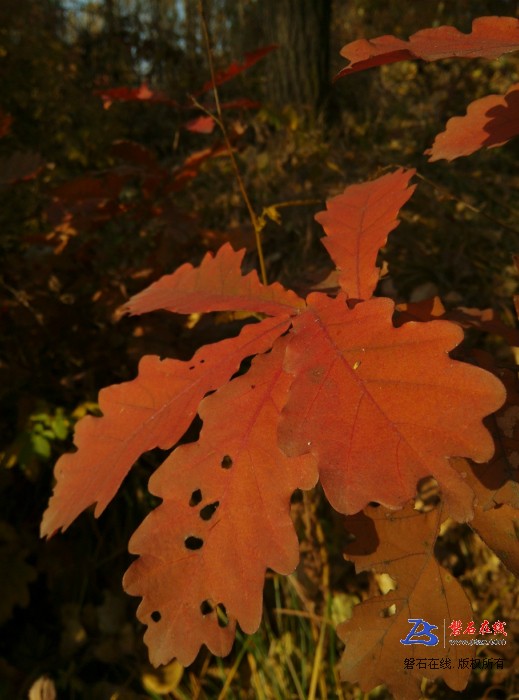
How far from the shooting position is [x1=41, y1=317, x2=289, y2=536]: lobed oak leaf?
0.68 meters

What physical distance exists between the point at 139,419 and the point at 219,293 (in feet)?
0.70

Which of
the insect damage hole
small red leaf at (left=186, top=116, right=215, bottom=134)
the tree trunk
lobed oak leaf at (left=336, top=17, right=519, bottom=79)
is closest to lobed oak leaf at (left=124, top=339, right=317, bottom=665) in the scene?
the insect damage hole

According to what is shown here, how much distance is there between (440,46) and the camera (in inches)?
25.8

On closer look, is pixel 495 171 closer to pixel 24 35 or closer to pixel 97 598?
pixel 24 35

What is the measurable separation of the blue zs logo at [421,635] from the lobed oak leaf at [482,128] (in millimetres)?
572

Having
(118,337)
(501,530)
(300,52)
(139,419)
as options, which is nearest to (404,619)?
(501,530)

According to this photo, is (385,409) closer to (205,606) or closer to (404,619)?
(404,619)

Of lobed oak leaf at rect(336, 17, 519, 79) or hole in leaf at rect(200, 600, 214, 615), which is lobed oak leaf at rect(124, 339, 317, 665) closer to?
hole in leaf at rect(200, 600, 214, 615)

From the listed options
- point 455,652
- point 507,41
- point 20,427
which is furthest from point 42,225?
point 455,652

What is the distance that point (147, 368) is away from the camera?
2.50 feet

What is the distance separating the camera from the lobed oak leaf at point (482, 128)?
2.40 ft

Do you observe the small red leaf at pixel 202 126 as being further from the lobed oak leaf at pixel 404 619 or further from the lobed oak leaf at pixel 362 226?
the lobed oak leaf at pixel 404 619

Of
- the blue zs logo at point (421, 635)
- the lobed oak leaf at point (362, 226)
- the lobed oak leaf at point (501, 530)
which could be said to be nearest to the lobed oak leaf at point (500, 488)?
the lobed oak leaf at point (501, 530)

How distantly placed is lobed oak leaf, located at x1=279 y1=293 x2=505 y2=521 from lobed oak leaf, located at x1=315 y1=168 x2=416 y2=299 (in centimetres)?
15
